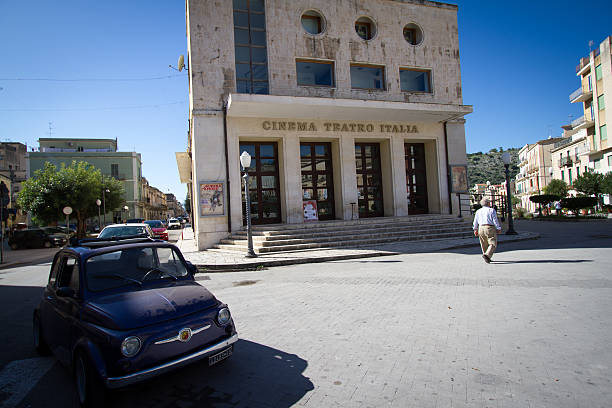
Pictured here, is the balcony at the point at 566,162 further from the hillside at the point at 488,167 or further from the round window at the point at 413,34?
the hillside at the point at 488,167

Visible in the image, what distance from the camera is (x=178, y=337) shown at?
10.2ft

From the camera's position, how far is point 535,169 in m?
71.0

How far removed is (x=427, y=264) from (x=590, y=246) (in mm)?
5967


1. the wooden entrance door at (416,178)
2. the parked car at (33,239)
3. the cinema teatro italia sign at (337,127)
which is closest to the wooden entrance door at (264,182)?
the cinema teatro italia sign at (337,127)

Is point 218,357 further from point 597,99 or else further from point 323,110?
point 597,99

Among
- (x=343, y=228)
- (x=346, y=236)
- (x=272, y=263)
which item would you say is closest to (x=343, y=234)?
(x=346, y=236)

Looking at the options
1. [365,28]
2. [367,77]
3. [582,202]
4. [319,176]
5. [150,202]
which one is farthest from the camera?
[150,202]

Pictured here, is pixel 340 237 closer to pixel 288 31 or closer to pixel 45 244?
pixel 288 31

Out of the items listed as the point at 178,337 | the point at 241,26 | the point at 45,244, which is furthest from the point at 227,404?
the point at 45,244

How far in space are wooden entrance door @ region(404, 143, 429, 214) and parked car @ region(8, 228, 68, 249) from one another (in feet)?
84.4

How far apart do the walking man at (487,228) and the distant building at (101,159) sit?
53.5 metres

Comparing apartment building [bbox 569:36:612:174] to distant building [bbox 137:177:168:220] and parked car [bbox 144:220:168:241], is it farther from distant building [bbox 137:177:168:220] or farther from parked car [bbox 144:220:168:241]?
distant building [bbox 137:177:168:220]

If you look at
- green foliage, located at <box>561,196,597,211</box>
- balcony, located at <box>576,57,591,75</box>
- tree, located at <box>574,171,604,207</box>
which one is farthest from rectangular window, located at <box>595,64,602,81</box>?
green foliage, located at <box>561,196,597,211</box>

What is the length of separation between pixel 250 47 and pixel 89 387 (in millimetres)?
16587
